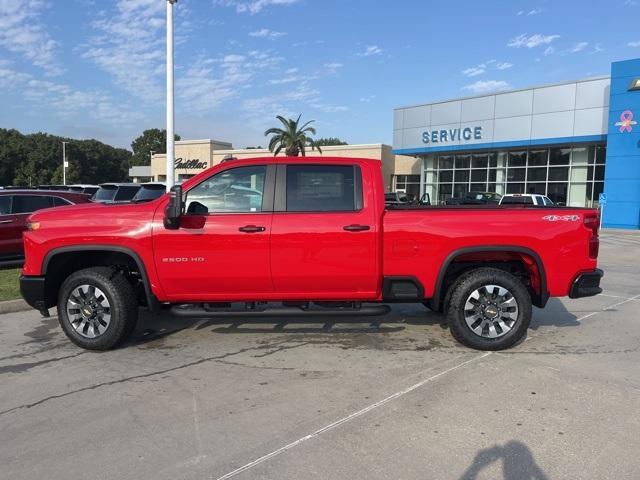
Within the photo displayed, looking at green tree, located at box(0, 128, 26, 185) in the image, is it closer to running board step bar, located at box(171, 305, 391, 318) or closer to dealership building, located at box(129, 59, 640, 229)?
dealership building, located at box(129, 59, 640, 229)

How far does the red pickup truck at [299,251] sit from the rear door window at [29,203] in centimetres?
660

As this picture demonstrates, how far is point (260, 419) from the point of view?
13.2 feet

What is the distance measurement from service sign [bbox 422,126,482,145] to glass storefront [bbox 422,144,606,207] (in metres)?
1.65

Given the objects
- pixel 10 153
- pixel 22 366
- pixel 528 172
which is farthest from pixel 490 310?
pixel 10 153

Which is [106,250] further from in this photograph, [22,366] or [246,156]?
[246,156]

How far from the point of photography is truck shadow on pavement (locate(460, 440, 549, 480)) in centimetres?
323

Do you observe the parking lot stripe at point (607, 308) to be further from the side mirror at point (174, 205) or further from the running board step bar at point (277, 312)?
the side mirror at point (174, 205)

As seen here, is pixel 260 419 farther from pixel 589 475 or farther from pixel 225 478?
pixel 589 475

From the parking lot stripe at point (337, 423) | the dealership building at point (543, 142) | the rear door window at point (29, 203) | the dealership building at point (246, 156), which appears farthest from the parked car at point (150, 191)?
the dealership building at point (246, 156)

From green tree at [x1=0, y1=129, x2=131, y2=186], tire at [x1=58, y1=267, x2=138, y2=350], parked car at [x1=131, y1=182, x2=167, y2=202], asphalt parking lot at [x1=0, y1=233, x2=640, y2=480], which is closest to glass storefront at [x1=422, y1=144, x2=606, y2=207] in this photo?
parked car at [x1=131, y1=182, x2=167, y2=202]

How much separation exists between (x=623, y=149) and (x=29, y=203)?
27.3 meters

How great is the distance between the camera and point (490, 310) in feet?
18.3

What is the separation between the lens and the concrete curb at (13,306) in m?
7.47

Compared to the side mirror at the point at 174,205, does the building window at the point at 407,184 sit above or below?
above
